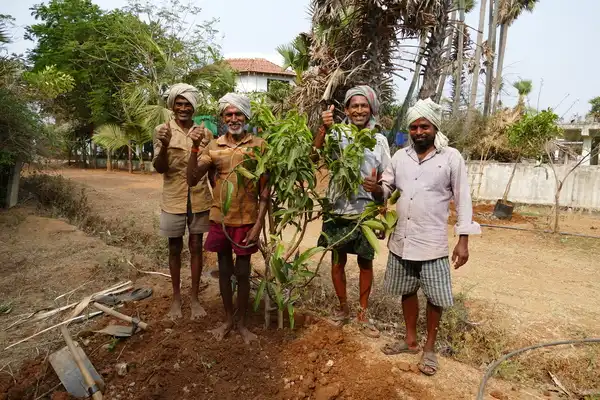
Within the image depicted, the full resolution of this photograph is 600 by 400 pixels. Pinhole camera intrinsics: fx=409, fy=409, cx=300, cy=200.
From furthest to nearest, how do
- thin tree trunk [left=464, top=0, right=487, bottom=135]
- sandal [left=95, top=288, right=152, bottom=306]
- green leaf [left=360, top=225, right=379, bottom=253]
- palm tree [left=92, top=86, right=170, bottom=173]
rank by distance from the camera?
palm tree [left=92, top=86, right=170, bottom=173] → thin tree trunk [left=464, top=0, right=487, bottom=135] → sandal [left=95, top=288, right=152, bottom=306] → green leaf [left=360, top=225, right=379, bottom=253]

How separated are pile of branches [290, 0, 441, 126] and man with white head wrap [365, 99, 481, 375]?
22.0 feet

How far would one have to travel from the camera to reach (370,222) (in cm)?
253

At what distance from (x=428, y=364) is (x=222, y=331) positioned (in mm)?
1320

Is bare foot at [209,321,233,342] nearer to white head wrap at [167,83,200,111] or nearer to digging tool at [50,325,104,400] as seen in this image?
digging tool at [50,325,104,400]

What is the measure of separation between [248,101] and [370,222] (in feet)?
3.63

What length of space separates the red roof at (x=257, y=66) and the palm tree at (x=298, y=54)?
12942 mm

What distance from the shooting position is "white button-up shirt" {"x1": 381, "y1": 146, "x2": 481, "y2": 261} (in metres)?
2.44

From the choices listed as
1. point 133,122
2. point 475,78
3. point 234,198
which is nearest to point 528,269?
point 234,198

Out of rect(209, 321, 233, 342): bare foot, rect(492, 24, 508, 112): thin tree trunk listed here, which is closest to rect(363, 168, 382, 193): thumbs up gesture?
rect(209, 321, 233, 342): bare foot

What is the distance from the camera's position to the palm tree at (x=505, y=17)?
18.8 m

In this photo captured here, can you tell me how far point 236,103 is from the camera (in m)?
2.55

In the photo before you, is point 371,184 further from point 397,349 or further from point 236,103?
point 397,349

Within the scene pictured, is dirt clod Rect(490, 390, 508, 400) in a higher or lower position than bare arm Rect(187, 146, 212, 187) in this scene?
lower

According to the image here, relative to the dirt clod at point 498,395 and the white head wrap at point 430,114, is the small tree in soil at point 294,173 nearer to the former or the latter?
the white head wrap at point 430,114
